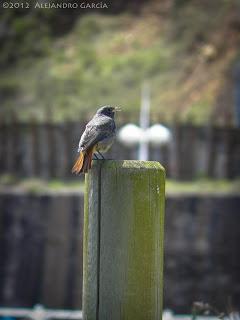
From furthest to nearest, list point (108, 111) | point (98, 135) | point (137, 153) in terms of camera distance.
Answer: point (137, 153)
point (108, 111)
point (98, 135)

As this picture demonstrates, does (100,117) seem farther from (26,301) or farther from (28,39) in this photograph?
(28,39)

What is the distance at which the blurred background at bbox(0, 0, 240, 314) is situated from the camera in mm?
20438

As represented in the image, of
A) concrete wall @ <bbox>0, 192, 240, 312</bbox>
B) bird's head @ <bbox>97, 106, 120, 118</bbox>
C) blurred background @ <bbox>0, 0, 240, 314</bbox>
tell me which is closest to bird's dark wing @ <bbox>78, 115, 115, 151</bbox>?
bird's head @ <bbox>97, 106, 120, 118</bbox>

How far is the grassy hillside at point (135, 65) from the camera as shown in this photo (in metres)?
29.5

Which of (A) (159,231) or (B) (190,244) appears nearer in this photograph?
(A) (159,231)

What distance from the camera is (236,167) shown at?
23391mm

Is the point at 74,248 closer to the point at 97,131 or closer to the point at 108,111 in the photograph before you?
the point at 108,111

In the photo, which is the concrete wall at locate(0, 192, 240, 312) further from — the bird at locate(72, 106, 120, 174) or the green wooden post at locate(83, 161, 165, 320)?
the green wooden post at locate(83, 161, 165, 320)

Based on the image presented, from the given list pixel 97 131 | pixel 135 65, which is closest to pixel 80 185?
pixel 135 65

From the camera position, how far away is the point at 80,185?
864 inches

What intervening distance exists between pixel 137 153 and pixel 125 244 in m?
19.6

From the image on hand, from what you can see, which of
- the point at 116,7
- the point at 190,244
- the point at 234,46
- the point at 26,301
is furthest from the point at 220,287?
the point at 116,7

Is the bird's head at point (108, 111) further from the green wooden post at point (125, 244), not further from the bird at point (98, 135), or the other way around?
the green wooden post at point (125, 244)

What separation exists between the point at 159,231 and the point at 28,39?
3406 cm
